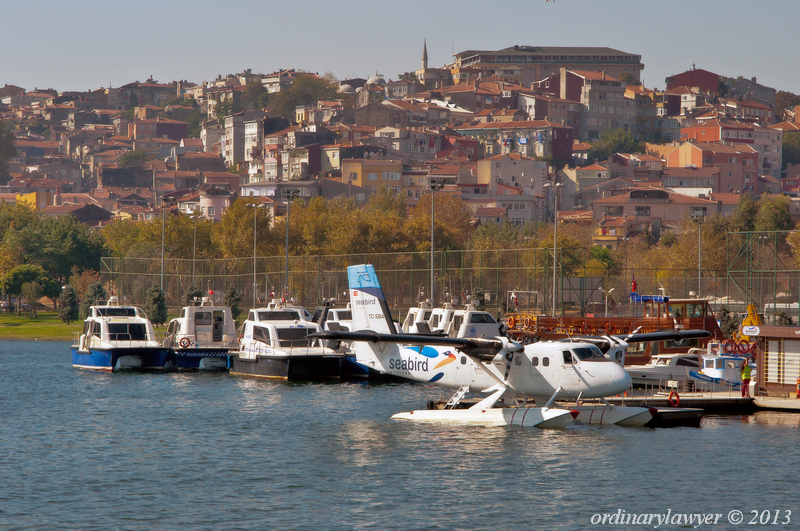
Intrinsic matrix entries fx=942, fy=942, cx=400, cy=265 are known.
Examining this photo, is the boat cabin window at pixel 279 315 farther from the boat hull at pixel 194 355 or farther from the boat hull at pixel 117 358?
the boat hull at pixel 117 358

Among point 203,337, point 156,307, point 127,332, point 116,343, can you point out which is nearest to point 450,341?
point 203,337

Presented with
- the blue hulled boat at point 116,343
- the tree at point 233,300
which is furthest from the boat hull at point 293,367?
the tree at point 233,300

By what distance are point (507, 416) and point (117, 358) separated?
25.3m

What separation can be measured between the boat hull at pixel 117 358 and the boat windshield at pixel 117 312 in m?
2.29

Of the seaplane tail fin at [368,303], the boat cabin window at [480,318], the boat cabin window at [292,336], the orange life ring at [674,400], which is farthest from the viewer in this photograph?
the boat cabin window at [292,336]

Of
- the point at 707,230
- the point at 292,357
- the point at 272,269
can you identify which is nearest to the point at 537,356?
the point at 292,357

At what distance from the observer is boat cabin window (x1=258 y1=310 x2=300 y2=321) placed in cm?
4831

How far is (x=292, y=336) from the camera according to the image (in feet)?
153

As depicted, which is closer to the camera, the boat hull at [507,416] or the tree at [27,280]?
the boat hull at [507,416]

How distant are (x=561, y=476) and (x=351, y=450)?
6871 millimetres

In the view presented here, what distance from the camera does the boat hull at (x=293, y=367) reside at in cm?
4494

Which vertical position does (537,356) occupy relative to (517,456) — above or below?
above

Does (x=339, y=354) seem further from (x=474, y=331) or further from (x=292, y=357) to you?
(x=474, y=331)

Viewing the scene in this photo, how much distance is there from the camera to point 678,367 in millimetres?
41844
